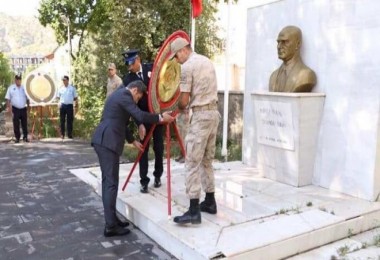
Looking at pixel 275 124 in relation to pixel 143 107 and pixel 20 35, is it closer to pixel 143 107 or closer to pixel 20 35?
pixel 143 107

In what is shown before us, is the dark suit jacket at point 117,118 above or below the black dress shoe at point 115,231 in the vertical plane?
above

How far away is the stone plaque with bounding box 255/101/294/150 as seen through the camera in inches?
189

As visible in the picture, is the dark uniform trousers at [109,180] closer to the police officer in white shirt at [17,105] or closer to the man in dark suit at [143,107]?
the man in dark suit at [143,107]

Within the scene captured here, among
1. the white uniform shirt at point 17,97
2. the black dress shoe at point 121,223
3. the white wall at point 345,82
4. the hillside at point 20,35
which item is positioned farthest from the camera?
the hillside at point 20,35

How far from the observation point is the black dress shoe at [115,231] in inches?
155

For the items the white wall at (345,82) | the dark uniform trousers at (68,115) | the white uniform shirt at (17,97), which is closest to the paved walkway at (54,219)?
the white wall at (345,82)

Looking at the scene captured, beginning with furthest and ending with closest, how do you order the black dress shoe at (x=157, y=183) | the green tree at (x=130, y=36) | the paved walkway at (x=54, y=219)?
the green tree at (x=130, y=36) → the black dress shoe at (x=157, y=183) → the paved walkway at (x=54, y=219)

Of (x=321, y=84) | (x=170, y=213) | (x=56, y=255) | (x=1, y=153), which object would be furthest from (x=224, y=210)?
(x=1, y=153)

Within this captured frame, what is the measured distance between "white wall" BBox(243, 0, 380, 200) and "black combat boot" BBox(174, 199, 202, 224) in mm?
1859

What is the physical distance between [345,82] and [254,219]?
1896mm

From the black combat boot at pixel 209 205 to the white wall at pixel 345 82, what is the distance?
1.60 metres

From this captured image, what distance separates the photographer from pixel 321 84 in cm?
481

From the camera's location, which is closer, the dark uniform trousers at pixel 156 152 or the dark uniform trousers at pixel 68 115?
the dark uniform trousers at pixel 156 152

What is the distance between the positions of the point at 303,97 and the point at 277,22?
4.42 feet
